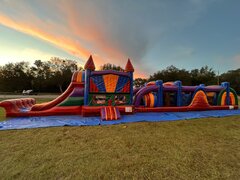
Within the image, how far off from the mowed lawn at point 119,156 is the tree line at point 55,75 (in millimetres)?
30151

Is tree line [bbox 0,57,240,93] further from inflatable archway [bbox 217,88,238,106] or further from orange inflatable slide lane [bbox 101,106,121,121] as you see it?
orange inflatable slide lane [bbox 101,106,121,121]

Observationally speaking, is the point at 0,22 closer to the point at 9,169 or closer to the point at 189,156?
the point at 9,169

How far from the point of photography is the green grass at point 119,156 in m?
1.88

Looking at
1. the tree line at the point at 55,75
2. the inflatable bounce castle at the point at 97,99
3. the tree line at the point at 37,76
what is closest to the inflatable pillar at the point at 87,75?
the inflatable bounce castle at the point at 97,99

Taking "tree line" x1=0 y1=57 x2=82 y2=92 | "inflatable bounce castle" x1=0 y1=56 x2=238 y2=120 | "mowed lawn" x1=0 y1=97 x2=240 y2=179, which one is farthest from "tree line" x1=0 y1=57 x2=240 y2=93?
"mowed lawn" x1=0 y1=97 x2=240 y2=179

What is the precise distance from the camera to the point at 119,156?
2404mm

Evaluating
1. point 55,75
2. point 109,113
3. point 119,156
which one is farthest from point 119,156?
point 55,75

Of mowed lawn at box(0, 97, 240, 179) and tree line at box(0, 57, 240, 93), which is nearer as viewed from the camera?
mowed lawn at box(0, 97, 240, 179)

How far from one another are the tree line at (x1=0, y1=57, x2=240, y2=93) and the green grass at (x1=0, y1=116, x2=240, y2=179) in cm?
3021

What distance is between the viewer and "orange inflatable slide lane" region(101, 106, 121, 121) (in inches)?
222

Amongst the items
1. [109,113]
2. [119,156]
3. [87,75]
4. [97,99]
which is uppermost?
[87,75]

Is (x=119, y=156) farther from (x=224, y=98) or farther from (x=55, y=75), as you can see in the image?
(x=55, y=75)

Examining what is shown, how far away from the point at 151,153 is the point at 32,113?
6.15 metres

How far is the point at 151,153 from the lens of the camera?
99.8 inches
